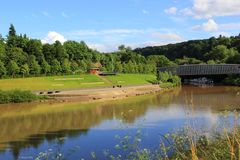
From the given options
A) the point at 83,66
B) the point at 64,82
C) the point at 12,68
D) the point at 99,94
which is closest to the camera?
the point at 99,94

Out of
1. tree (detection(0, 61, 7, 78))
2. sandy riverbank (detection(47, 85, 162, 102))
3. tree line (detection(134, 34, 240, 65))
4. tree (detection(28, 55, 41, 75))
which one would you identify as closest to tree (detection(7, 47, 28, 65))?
tree (detection(28, 55, 41, 75))

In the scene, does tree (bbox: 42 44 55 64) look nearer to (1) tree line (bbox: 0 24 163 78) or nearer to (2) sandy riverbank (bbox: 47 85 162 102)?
(1) tree line (bbox: 0 24 163 78)

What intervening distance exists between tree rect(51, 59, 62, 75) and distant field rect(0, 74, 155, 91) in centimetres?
405

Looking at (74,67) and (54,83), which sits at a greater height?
(74,67)

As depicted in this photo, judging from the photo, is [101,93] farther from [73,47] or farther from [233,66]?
[233,66]

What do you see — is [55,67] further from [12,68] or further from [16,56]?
[12,68]

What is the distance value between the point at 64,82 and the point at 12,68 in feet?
35.6

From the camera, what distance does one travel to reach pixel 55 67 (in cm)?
9244

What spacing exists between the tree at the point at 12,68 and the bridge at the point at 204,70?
61940 mm

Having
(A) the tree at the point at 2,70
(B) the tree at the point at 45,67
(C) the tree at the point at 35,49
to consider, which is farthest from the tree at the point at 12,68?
(C) the tree at the point at 35,49

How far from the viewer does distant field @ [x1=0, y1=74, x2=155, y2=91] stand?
75750mm

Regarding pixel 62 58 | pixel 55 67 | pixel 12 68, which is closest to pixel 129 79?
pixel 62 58

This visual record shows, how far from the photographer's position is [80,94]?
71.4 m

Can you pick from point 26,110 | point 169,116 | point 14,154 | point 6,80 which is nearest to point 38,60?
point 6,80
